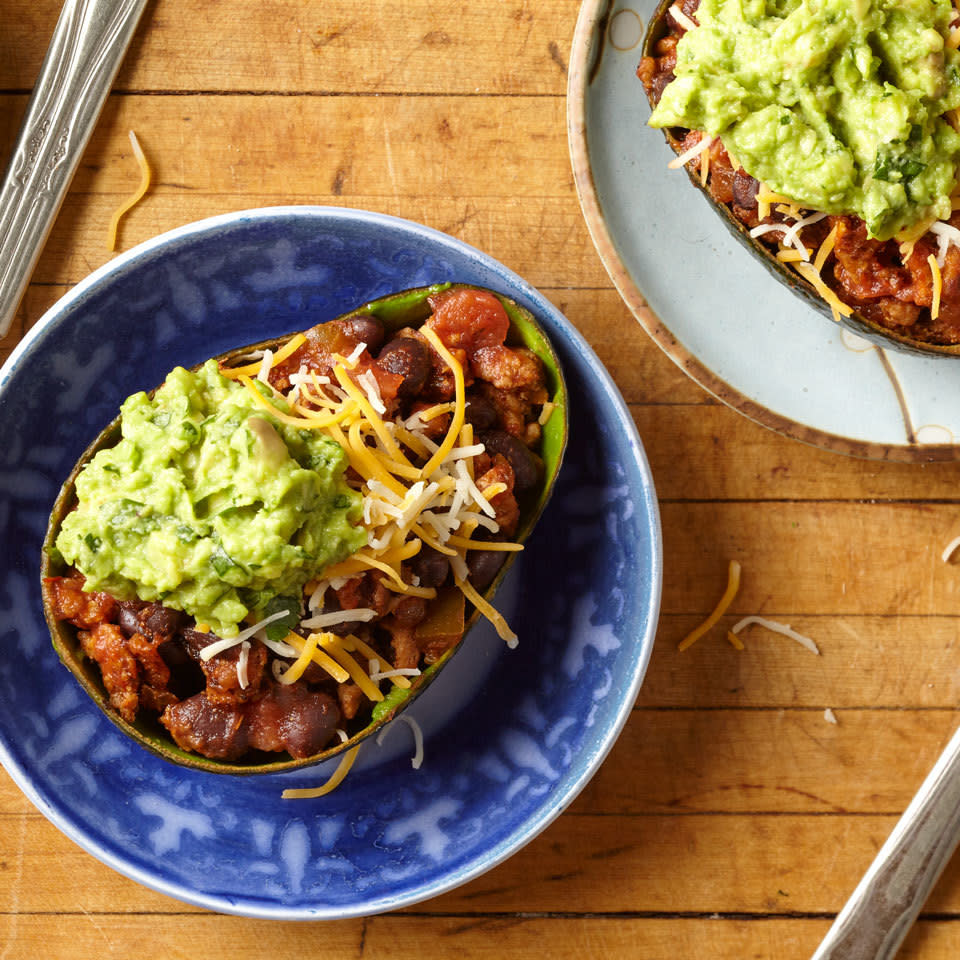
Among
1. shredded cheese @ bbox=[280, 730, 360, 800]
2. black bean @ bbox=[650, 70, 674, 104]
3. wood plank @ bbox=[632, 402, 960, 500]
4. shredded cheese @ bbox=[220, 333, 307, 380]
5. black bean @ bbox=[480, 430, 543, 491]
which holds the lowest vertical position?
shredded cheese @ bbox=[280, 730, 360, 800]

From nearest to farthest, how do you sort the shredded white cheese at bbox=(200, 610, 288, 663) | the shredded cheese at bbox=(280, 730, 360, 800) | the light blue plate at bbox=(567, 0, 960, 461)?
1. the shredded white cheese at bbox=(200, 610, 288, 663)
2. the shredded cheese at bbox=(280, 730, 360, 800)
3. the light blue plate at bbox=(567, 0, 960, 461)

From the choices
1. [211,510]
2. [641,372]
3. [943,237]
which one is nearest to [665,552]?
[641,372]

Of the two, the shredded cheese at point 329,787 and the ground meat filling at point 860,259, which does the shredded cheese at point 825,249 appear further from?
the shredded cheese at point 329,787

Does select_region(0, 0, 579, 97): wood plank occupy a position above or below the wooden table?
above

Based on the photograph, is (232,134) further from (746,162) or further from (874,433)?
(874,433)

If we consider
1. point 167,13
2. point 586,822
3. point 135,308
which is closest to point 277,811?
point 586,822

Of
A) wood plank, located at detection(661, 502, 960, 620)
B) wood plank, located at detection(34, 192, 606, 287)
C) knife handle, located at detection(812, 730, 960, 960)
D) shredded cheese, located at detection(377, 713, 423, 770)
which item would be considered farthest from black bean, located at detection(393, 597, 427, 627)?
knife handle, located at detection(812, 730, 960, 960)

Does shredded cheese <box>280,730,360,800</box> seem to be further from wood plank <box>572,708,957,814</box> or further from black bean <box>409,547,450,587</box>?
wood plank <box>572,708,957,814</box>
